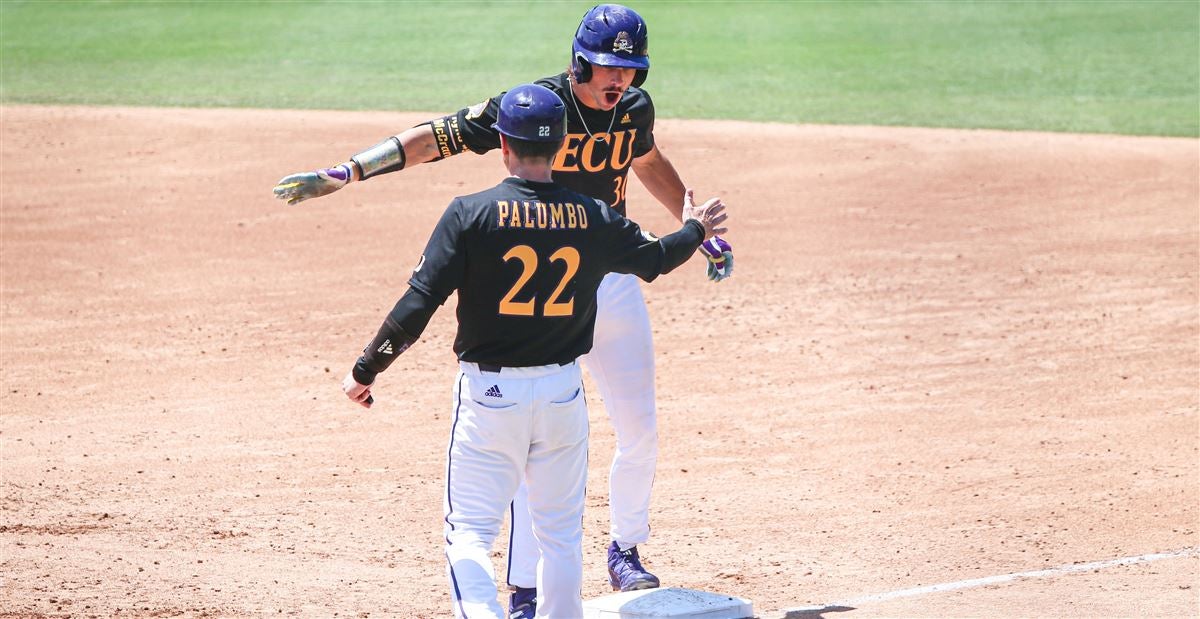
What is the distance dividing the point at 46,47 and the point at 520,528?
1642 cm

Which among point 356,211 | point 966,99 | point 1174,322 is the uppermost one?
point 966,99

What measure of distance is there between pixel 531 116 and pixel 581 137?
97 centimetres

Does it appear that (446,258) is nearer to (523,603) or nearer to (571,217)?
(571,217)

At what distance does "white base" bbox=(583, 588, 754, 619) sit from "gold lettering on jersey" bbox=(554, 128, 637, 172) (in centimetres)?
175

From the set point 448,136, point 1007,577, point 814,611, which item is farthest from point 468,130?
point 1007,577

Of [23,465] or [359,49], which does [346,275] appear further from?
[359,49]

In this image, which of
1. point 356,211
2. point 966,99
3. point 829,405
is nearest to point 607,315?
point 829,405

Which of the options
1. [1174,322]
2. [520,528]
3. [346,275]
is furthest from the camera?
[346,275]

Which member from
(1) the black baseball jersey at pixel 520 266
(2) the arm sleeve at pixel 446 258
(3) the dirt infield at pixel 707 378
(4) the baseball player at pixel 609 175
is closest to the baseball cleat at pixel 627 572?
(4) the baseball player at pixel 609 175

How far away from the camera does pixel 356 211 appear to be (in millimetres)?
12461

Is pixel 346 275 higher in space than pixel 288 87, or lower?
lower

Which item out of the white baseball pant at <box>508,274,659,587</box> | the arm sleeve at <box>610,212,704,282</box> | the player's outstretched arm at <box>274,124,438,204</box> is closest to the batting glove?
the white baseball pant at <box>508,274,659,587</box>

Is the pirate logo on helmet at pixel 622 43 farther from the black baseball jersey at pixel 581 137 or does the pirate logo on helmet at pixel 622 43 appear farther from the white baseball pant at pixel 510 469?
the white baseball pant at pixel 510 469

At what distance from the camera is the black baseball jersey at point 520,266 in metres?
4.37
